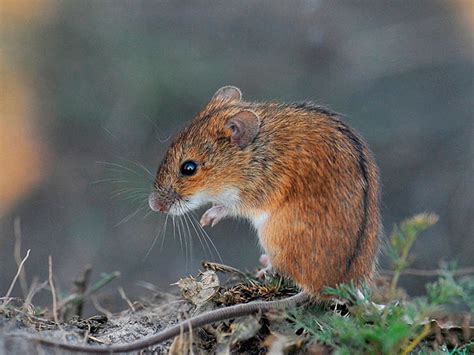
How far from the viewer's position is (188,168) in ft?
14.0

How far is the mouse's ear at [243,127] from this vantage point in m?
4.21

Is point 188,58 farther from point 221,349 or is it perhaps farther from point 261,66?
point 221,349

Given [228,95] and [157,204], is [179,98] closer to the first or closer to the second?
[228,95]

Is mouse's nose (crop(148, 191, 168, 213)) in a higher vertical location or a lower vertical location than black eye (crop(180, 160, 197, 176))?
lower

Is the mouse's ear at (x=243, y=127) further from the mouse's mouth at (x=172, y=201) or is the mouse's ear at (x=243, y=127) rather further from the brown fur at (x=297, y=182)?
the mouse's mouth at (x=172, y=201)

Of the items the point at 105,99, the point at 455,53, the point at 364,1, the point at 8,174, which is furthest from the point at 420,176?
the point at 8,174

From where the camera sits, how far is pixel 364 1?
31.5ft

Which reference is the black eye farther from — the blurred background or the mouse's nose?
the blurred background

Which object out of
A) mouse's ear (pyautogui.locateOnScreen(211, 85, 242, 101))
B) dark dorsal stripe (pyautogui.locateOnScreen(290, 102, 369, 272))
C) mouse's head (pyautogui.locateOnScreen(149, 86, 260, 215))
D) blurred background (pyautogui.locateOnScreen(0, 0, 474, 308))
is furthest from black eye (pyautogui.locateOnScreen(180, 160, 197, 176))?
blurred background (pyautogui.locateOnScreen(0, 0, 474, 308))

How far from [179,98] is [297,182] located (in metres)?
4.66

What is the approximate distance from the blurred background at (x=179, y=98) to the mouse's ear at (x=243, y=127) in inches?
133

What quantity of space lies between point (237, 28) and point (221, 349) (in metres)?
6.62

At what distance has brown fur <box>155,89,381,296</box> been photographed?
Result: 378cm

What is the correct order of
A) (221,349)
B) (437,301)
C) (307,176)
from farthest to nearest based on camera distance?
(307,176)
(221,349)
(437,301)
